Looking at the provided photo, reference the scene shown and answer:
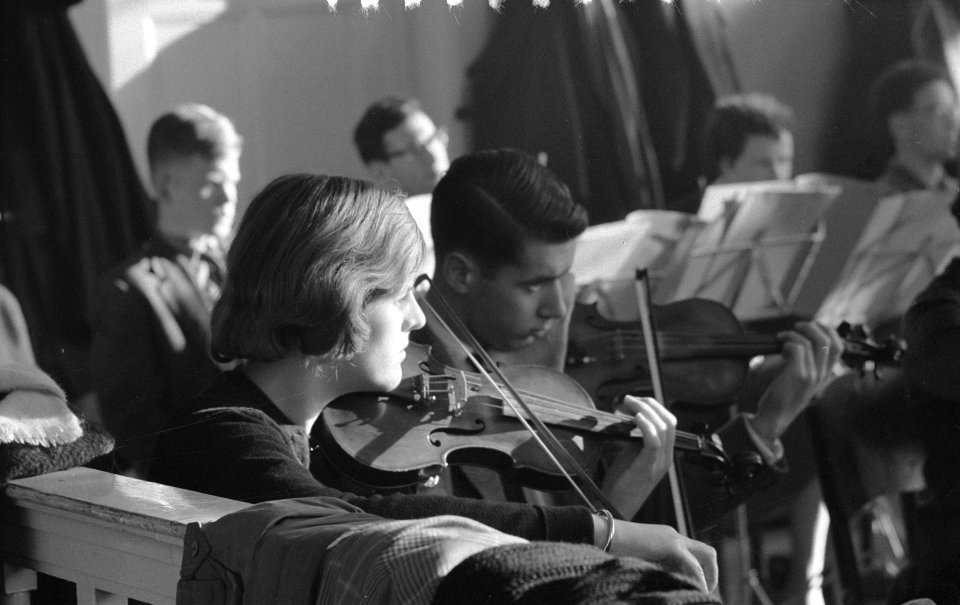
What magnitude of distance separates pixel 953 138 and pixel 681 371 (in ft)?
1.84

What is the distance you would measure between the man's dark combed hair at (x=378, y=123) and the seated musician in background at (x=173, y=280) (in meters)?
0.26

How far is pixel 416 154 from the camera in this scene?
1968 mm

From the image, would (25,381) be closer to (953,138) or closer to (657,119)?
(657,119)

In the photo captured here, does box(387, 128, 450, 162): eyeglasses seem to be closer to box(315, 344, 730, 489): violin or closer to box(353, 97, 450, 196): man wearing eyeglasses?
box(353, 97, 450, 196): man wearing eyeglasses

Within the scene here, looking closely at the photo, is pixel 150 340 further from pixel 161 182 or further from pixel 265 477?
pixel 265 477

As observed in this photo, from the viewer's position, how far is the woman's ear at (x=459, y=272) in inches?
69.4

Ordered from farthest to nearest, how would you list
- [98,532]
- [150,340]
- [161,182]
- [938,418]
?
[161,182], [150,340], [938,418], [98,532]

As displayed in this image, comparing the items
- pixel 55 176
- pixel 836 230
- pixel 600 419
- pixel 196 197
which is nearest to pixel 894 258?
pixel 836 230

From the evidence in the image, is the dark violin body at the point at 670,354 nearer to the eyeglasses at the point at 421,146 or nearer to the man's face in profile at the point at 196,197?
the eyeglasses at the point at 421,146

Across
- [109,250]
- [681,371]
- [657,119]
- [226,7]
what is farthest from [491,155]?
[109,250]

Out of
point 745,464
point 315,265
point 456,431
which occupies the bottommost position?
point 745,464

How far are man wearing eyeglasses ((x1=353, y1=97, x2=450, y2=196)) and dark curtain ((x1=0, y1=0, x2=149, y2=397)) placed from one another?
0.49 m

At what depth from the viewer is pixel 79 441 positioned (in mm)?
1485

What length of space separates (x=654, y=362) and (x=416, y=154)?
0.54 metres
